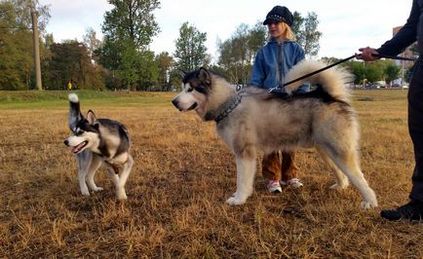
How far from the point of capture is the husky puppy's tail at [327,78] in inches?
173

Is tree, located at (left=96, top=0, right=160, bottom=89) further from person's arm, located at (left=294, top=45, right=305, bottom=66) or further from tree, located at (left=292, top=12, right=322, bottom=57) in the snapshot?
person's arm, located at (left=294, top=45, right=305, bottom=66)

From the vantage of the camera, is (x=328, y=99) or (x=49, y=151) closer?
(x=328, y=99)

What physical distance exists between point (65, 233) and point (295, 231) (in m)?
2.02

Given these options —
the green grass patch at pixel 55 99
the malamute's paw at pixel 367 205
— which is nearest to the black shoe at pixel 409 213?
the malamute's paw at pixel 367 205

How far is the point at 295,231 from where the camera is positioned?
346cm

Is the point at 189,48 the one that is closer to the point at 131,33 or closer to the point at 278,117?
the point at 131,33

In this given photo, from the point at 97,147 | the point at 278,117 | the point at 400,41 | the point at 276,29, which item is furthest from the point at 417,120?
the point at 97,147

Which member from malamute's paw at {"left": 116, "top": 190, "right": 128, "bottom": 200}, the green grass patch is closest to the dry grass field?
malamute's paw at {"left": 116, "top": 190, "right": 128, "bottom": 200}

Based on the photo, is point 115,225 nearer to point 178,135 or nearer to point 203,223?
point 203,223

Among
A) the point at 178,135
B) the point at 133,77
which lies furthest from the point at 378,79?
the point at 178,135

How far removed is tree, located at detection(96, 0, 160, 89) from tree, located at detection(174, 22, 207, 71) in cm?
1610

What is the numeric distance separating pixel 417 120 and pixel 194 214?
2219mm

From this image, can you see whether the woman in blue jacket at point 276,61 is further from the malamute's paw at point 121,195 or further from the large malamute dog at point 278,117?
the malamute's paw at point 121,195

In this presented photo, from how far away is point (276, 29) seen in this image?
16.4 ft
